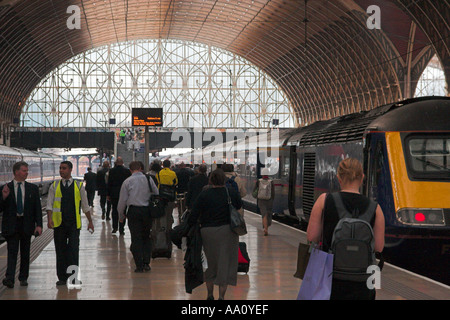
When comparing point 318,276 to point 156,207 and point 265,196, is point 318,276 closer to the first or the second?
point 156,207

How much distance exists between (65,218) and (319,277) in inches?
220

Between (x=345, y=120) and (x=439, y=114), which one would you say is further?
(x=345, y=120)

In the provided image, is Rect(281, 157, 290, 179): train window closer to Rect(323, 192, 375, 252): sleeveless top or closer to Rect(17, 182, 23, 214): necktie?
Rect(17, 182, 23, 214): necktie

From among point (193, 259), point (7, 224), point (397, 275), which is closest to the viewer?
point (193, 259)

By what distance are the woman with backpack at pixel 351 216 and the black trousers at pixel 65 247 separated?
536 centimetres

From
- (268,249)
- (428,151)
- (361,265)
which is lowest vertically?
(268,249)

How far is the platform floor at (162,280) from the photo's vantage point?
9.62 metres

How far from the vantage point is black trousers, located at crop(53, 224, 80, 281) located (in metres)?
10.4

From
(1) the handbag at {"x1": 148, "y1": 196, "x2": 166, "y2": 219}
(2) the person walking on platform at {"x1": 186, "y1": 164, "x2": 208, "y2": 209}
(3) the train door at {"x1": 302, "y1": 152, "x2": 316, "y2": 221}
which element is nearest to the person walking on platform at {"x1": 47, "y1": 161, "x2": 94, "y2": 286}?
(1) the handbag at {"x1": 148, "y1": 196, "x2": 166, "y2": 219}

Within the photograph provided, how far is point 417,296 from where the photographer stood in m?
9.33

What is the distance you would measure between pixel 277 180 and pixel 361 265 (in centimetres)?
1753
